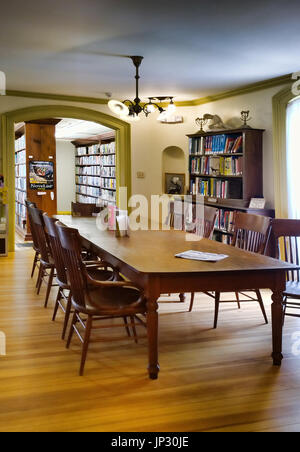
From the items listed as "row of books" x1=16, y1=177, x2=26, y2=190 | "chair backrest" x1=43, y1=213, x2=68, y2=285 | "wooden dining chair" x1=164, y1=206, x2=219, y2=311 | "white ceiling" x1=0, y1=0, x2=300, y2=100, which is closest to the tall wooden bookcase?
"row of books" x1=16, y1=177, x2=26, y2=190

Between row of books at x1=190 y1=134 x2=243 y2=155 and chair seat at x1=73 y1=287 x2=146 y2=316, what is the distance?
3.73m

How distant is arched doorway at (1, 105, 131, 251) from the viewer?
7828 mm

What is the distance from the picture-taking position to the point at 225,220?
22.8 ft

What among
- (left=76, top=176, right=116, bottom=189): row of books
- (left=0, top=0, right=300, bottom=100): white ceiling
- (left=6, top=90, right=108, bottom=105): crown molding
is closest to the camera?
(left=0, top=0, right=300, bottom=100): white ceiling

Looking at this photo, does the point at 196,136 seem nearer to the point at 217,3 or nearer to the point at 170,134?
the point at 170,134

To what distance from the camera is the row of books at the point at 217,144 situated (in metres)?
6.73

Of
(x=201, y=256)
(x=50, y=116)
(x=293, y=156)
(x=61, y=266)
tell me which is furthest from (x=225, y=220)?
(x=61, y=266)

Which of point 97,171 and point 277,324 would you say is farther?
point 97,171

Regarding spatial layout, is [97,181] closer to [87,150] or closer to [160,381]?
[87,150]

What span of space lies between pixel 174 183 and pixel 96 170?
4.02 meters

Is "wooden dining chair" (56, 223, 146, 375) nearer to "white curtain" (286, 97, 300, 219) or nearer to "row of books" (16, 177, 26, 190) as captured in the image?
"white curtain" (286, 97, 300, 219)

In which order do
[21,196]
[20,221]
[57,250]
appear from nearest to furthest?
1. [57,250]
2. [21,196]
3. [20,221]

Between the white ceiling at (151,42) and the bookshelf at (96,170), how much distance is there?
3.61 meters

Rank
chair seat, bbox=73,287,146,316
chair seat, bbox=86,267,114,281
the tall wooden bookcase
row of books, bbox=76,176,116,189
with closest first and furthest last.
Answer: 1. chair seat, bbox=73,287,146,316
2. chair seat, bbox=86,267,114,281
3. the tall wooden bookcase
4. row of books, bbox=76,176,116,189
